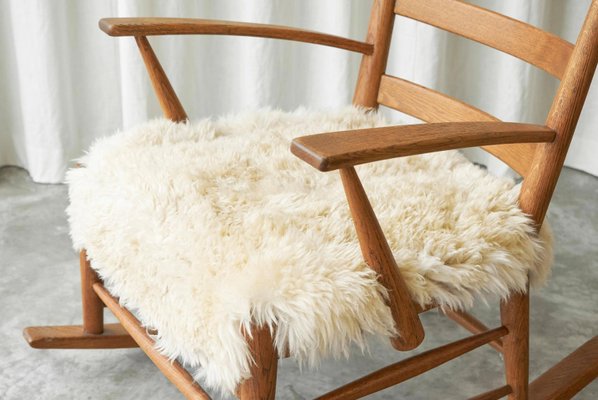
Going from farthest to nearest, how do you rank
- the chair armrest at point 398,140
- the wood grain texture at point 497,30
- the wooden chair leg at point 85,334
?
the wooden chair leg at point 85,334, the wood grain texture at point 497,30, the chair armrest at point 398,140

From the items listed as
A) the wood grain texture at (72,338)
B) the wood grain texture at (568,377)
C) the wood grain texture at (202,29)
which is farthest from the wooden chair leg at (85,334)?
the wood grain texture at (568,377)

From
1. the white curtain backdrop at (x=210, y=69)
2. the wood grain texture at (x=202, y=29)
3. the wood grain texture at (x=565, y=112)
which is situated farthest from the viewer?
the white curtain backdrop at (x=210, y=69)

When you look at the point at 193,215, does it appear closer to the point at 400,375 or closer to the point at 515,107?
the point at 400,375

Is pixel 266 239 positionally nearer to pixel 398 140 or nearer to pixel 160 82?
pixel 398 140

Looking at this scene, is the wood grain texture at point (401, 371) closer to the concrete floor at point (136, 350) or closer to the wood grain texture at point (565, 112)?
the wood grain texture at point (565, 112)

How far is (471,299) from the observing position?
999 mm

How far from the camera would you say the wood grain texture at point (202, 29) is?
1.23 metres

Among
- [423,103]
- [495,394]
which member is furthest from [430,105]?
[495,394]

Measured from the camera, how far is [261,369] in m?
0.91

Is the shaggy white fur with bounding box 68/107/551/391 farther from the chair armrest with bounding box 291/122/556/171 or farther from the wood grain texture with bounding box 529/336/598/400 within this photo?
the wood grain texture with bounding box 529/336/598/400

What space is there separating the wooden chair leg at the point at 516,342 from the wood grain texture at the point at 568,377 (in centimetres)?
10

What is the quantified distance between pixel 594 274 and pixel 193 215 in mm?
1046

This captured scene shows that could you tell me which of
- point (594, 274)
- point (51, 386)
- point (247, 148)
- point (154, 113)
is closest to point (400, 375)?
point (247, 148)

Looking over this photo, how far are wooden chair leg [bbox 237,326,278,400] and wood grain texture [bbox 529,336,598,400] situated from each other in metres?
0.52
